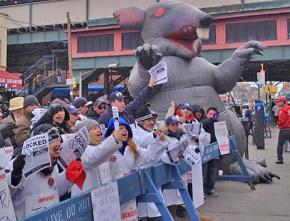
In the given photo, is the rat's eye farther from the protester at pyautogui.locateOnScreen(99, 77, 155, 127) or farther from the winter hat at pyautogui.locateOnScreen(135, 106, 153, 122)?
the winter hat at pyautogui.locateOnScreen(135, 106, 153, 122)

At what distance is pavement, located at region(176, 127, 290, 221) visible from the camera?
6.31 m

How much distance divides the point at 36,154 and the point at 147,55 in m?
4.79

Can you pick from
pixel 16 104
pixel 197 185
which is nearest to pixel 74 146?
pixel 16 104

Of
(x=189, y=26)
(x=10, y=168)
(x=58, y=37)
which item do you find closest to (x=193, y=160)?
(x=10, y=168)

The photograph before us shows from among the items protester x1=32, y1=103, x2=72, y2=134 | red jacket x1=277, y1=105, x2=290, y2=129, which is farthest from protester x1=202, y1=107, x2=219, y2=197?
red jacket x1=277, y1=105, x2=290, y2=129

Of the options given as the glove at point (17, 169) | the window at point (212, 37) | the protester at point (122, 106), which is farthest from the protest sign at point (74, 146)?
the window at point (212, 37)

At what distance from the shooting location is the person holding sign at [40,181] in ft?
9.70

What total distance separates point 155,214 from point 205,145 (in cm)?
276

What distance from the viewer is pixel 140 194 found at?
418cm

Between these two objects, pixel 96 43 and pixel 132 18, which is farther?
pixel 96 43

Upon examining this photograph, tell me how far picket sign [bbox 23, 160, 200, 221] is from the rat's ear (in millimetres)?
5004

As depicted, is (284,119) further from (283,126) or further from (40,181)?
(40,181)

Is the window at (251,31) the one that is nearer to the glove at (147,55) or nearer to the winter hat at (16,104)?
the glove at (147,55)

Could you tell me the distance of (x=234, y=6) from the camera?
102 feet
